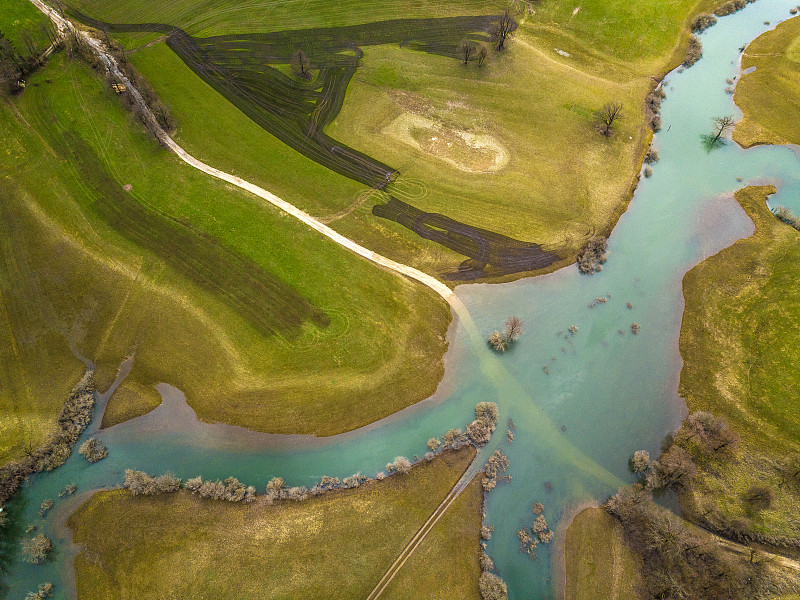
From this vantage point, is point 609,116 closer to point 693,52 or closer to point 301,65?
point 693,52

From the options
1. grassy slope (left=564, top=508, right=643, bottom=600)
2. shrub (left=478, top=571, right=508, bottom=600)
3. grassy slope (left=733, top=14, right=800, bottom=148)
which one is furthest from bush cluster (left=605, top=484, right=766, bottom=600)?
grassy slope (left=733, top=14, right=800, bottom=148)

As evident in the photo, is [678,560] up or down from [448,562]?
up

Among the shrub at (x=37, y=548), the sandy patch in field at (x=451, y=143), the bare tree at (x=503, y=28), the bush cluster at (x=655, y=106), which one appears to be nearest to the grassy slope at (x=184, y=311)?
the shrub at (x=37, y=548)

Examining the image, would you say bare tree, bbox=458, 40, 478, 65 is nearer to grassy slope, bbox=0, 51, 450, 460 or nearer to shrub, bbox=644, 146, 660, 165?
shrub, bbox=644, 146, 660, 165

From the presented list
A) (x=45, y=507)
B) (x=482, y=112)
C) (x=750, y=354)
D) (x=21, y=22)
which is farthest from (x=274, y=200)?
(x=21, y=22)

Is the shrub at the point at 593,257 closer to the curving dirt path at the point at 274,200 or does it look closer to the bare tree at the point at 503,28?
the curving dirt path at the point at 274,200

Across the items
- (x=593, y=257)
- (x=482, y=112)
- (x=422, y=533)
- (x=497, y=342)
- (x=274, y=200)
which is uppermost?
(x=482, y=112)

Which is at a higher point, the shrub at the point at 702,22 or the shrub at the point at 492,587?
the shrub at the point at 702,22
